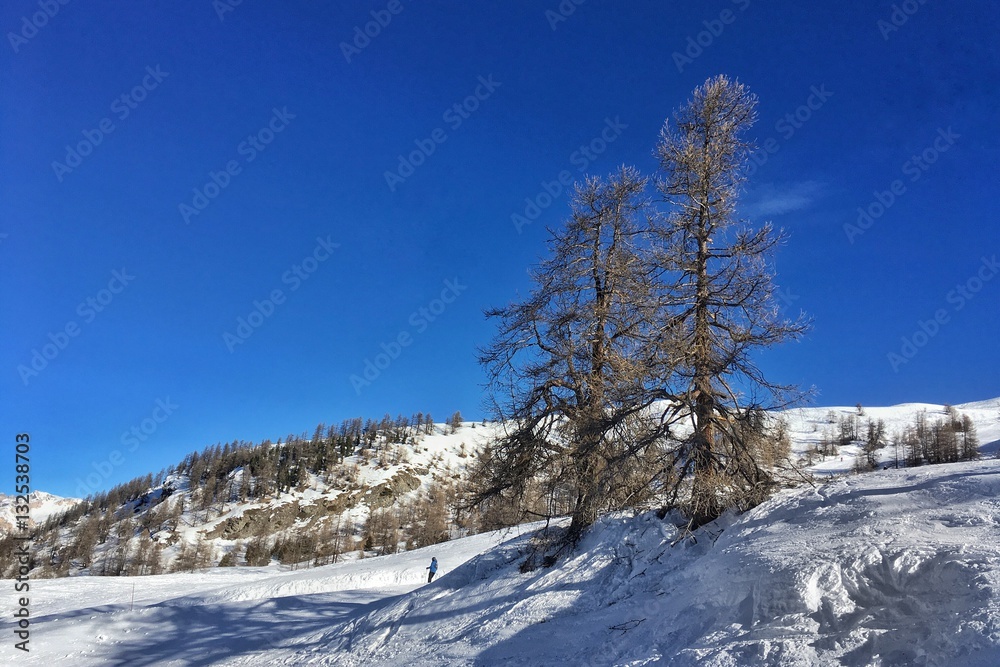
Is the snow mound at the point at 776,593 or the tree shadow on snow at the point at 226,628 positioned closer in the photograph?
the snow mound at the point at 776,593

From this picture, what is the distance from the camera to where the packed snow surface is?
5.10 meters

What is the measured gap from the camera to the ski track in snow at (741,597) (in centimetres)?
509

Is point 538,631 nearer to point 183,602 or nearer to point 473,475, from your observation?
point 473,475

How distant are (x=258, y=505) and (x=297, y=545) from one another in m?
39.1

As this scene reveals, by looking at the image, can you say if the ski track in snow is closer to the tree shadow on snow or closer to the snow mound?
the snow mound

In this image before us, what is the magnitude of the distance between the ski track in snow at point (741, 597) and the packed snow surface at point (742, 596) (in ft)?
0.08

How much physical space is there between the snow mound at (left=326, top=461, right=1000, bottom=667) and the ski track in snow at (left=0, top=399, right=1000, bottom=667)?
0.02 metres

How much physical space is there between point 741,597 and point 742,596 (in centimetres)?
2

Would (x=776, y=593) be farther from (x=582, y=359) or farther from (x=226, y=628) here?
(x=226, y=628)

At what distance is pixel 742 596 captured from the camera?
6555mm

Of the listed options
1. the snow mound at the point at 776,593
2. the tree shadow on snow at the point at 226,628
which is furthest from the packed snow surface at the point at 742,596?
the tree shadow on snow at the point at 226,628

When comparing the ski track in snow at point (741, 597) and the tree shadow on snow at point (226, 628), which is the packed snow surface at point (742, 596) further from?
the tree shadow on snow at point (226, 628)

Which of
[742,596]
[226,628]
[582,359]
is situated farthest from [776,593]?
[226,628]

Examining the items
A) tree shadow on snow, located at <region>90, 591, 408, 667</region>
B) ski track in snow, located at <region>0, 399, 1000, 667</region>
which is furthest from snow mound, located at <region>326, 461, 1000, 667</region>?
tree shadow on snow, located at <region>90, 591, 408, 667</region>
